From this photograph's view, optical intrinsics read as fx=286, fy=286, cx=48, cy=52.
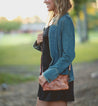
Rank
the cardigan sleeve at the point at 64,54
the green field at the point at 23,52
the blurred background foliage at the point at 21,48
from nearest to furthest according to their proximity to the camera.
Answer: the cardigan sleeve at the point at 64,54, the blurred background foliage at the point at 21,48, the green field at the point at 23,52

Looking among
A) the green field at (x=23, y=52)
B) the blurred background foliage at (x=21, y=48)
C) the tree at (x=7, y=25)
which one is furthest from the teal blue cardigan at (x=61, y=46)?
the tree at (x=7, y=25)

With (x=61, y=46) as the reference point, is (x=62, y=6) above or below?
above

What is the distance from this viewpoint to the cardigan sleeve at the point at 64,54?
2.04 m

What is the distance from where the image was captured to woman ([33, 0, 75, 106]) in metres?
2.05

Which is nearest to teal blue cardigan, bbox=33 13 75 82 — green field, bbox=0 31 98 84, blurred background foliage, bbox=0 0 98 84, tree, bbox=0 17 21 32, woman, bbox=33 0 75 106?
woman, bbox=33 0 75 106

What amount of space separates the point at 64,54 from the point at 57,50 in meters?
0.08

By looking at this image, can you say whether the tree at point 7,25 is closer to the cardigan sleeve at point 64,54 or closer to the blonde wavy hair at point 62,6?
the blonde wavy hair at point 62,6

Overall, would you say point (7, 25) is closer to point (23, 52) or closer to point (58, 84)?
point (23, 52)

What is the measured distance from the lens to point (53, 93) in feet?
7.02

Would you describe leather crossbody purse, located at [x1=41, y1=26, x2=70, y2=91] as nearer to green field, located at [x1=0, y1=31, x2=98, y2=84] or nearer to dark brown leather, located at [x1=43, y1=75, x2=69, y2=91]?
dark brown leather, located at [x1=43, y1=75, x2=69, y2=91]

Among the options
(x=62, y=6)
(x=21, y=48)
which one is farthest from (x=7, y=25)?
(x=62, y=6)

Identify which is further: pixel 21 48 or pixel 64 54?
pixel 21 48

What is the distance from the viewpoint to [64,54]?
2.04 metres

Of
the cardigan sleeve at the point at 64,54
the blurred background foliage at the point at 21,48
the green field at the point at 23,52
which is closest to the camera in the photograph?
the cardigan sleeve at the point at 64,54
